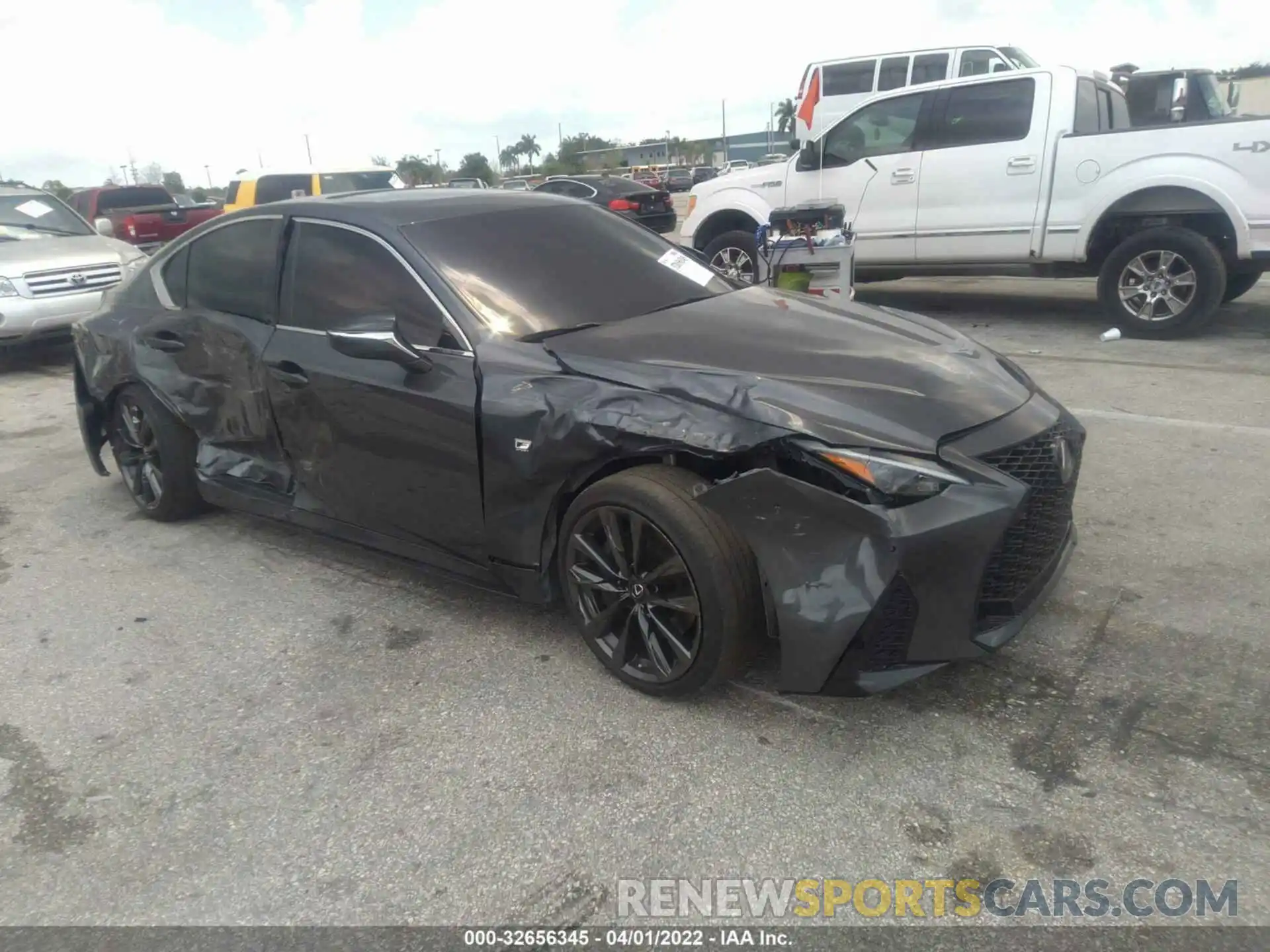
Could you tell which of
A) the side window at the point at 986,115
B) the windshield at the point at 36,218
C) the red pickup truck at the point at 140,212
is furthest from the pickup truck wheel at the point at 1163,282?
the red pickup truck at the point at 140,212

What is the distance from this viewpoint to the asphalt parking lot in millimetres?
2348

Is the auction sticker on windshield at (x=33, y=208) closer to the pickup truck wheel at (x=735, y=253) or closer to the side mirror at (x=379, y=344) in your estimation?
the pickup truck wheel at (x=735, y=253)

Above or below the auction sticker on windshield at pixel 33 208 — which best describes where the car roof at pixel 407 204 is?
above

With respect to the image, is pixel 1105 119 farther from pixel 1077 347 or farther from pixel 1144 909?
pixel 1144 909

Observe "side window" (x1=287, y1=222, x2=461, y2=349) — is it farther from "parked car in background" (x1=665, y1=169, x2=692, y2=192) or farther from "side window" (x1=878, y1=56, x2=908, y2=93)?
"parked car in background" (x1=665, y1=169, x2=692, y2=192)

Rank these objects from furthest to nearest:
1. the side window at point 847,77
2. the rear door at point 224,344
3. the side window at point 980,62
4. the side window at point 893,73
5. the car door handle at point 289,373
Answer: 1. the side window at point 847,77
2. the side window at point 893,73
3. the side window at point 980,62
4. the rear door at point 224,344
5. the car door handle at point 289,373

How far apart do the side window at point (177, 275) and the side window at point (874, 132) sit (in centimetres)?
625

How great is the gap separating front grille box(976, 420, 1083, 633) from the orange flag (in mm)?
9108

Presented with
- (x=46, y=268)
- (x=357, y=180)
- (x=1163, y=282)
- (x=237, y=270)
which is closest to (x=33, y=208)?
(x=46, y=268)

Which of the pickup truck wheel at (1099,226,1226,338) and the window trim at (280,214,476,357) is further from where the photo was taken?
the pickup truck wheel at (1099,226,1226,338)

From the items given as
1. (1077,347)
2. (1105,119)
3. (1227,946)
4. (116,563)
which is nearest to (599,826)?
(1227,946)

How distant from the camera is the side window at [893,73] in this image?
1305cm

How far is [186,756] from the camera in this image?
9.55ft

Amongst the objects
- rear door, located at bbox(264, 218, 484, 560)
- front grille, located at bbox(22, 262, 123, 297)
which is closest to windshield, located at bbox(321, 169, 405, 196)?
front grille, located at bbox(22, 262, 123, 297)
